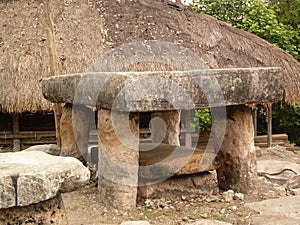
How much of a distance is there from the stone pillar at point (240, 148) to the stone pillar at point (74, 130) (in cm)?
217

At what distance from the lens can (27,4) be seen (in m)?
11.0

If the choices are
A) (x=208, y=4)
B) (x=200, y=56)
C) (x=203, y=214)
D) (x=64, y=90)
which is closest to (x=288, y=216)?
(x=203, y=214)

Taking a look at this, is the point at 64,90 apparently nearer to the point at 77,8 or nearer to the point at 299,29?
the point at 77,8

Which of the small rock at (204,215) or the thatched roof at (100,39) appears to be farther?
the thatched roof at (100,39)

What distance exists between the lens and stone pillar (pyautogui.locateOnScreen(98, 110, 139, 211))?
4879 mm

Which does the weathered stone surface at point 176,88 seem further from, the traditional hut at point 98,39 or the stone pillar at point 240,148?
the traditional hut at point 98,39

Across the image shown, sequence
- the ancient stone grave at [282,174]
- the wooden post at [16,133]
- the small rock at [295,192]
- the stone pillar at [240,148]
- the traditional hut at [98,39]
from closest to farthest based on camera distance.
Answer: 1. the stone pillar at [240,148]
2. the small rock at [295,192]
3. the ancient stone grave at [282,174]
4. the traditional hut at [98,39]
5. the wooden post at [16,133]

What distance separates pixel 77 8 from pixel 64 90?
5.82 metres

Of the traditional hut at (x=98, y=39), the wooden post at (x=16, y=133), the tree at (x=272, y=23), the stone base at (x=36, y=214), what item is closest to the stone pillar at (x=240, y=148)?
the stone base at (x=36, y=214)

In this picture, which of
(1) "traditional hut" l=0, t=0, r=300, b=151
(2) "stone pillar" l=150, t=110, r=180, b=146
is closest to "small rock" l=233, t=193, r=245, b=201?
(2) "stone pillar" l=150, t=110, r=180, b=146

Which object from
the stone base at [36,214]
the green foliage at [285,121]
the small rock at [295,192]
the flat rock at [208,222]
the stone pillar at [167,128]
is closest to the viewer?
the stone base at [36,214]

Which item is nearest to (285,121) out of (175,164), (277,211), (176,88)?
(175,164)

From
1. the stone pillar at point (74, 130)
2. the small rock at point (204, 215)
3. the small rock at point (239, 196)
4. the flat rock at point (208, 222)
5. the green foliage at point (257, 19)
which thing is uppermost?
the green foliage at point (257, 19)

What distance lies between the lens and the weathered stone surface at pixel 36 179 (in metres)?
3.17
